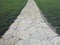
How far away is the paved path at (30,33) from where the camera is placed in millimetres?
4758

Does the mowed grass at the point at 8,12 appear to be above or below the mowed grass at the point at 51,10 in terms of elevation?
above

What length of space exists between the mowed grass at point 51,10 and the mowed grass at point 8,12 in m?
1.08

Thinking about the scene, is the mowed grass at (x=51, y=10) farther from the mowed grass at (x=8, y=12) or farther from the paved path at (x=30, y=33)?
the mowed grass at (x=8, y=12)

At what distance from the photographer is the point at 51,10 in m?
7.82

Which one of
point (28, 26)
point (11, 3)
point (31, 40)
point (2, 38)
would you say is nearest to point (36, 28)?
point (28, 26)

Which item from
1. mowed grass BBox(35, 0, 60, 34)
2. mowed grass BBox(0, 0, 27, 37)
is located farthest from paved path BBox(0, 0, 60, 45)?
mowed grass BBox(35, 0, 60, 34)

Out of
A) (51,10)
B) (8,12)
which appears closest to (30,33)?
(8,12)

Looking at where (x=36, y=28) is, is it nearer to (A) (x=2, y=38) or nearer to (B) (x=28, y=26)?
(B) (x=28, y=26)

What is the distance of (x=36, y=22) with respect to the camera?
6.20 m

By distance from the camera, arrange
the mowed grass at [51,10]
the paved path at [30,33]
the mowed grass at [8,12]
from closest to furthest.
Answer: the paved path at [30,33] < the mowed grass at [8,12] < the mowed grass at [51,10]

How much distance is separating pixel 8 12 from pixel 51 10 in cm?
209

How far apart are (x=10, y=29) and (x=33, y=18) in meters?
1.37

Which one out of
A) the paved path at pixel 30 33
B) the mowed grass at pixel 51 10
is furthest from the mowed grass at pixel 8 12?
the mowed grass at pixel 51 10

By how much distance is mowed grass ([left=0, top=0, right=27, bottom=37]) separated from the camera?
20.0 feet
